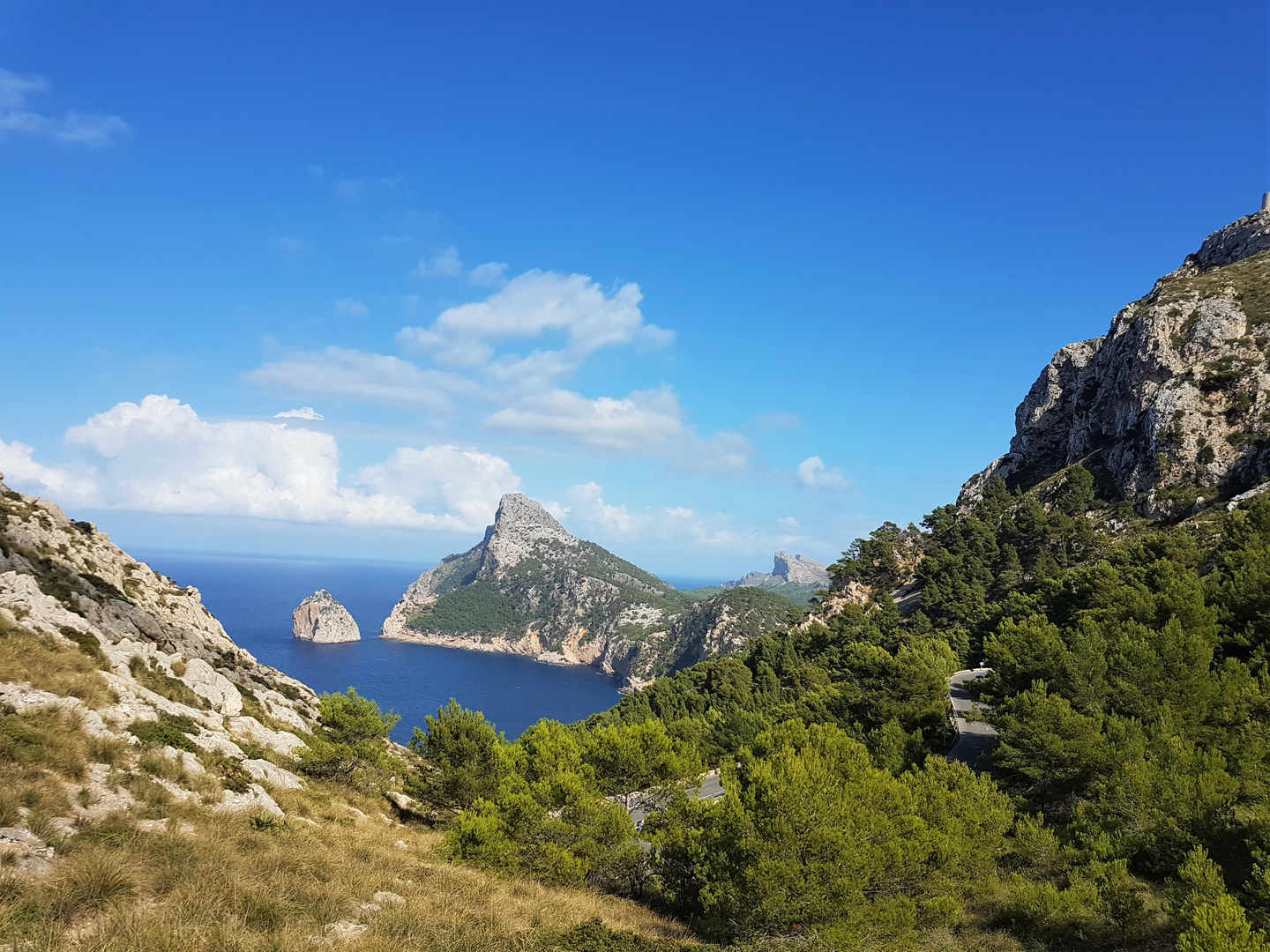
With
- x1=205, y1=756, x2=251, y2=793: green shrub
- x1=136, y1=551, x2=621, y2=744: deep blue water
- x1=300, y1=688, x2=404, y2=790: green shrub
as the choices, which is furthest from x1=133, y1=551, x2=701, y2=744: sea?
x1=205, y1=756, x2=251, y2=793: green shrub

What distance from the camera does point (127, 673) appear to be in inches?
1102

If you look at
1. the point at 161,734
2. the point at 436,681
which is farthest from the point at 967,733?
the point at 436,681

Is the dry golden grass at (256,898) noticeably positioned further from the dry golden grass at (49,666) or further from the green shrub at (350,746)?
the green shrub at (350,746)

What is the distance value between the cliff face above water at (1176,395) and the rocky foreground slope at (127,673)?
3321 inches

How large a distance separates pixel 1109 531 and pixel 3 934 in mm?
85763

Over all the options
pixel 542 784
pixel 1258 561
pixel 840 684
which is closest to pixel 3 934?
pixel 542 784

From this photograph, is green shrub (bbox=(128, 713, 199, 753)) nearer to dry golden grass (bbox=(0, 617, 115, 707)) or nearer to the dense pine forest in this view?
dry golden grass (bbox=(0, 617, 115, 707))

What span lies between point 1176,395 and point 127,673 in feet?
328

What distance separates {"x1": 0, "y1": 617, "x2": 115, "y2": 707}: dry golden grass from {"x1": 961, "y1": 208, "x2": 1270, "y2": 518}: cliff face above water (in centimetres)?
8833

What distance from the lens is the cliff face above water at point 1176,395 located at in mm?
63906

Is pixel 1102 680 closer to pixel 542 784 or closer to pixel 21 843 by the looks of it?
pixel 542 784

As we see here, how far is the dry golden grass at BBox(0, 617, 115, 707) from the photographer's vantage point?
806 inches

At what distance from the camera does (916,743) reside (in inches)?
1152

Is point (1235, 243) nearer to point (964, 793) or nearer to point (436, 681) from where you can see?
point (964, 793)
